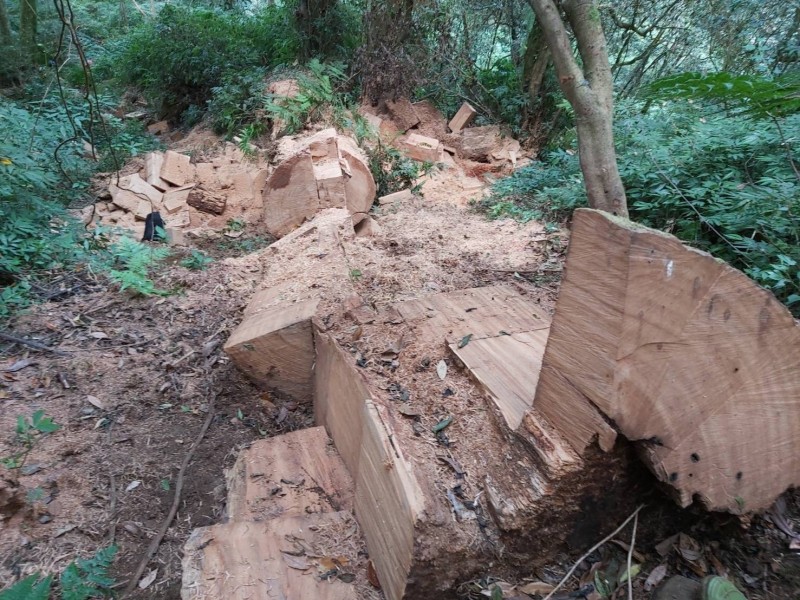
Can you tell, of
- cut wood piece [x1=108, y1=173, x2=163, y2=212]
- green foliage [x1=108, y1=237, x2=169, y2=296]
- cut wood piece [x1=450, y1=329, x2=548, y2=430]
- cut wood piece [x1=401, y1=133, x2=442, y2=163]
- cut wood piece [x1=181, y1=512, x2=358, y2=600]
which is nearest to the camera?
cut wood piece [x1=181, y1=512, x2=358, y2=600]

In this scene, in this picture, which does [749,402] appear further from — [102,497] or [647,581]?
[102,497]

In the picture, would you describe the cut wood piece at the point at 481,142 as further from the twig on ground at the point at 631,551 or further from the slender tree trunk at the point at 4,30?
the slender tree trunk at the point at 4,30

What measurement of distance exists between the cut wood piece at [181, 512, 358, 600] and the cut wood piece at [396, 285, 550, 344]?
810 millimetres

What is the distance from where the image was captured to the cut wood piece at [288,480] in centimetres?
183

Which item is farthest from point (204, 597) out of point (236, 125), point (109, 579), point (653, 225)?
point (236, 125)

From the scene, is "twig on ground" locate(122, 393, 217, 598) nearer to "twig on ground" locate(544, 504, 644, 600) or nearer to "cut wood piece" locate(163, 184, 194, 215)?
"twig on ground" locate(544, 504, 644, 600)

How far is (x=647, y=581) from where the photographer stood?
127cm

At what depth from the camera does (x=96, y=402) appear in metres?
2.49

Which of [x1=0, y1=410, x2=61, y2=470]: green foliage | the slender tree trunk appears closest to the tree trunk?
the slender tree trunk

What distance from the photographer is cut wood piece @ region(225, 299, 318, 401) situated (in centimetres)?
248

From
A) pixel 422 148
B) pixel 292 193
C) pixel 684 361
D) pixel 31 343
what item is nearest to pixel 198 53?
pixel 422 148

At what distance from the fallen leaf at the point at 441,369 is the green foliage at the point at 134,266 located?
2.29m

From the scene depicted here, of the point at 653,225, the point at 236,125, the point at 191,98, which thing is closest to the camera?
the point at 653,225

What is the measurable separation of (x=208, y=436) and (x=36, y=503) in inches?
28.5
